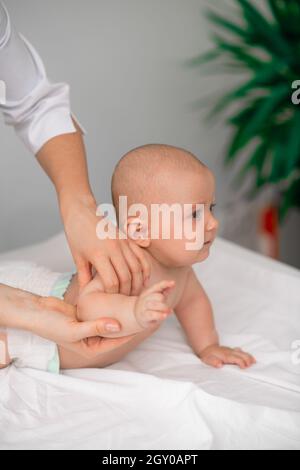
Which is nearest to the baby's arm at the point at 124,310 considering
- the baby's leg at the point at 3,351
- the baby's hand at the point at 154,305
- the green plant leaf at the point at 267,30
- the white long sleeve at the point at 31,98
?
the baby's hand at the point at 154,305

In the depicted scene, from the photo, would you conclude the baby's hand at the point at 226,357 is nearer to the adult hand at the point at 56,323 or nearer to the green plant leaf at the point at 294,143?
the adult hand at the point at 56,323

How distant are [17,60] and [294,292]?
2.87 feet

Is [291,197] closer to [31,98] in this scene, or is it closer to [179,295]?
[179,295]

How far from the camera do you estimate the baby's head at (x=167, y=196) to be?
1.26m

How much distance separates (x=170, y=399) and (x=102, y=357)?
0.64 feet

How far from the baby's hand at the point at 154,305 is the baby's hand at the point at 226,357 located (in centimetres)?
41

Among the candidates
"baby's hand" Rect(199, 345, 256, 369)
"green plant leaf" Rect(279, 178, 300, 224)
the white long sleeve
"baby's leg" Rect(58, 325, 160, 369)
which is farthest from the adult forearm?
"green plant leaf" Rect(279, 178, 300, 224)

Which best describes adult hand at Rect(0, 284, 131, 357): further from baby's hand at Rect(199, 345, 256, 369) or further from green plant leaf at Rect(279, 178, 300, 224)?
green plant leaf at Rect(279, 178, 300, 224)

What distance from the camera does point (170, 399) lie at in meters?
1.20

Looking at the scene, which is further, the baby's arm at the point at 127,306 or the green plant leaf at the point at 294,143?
the green plant leaf at the point at 294,143

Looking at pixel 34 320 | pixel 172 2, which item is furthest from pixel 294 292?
pixel 172 2

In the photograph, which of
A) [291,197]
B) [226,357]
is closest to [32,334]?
[226,357]

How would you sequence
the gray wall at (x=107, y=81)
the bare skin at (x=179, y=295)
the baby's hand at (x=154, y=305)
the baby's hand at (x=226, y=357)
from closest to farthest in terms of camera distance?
1. the baby's hand at (x=154, y=305)
2. the bare skin at (x=179, y=295)
3. the baby's hand at (x=226, y=357)
4. the gray wall at (x=107, y=81)

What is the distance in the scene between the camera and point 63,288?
137 centimetres
